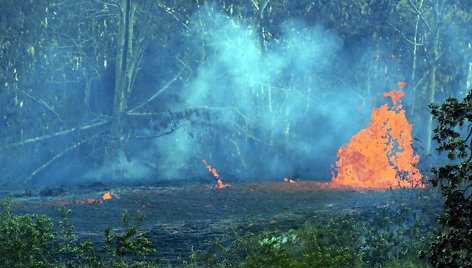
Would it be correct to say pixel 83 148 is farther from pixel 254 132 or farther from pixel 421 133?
pixel 421 133

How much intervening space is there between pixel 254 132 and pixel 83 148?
584 centimetres

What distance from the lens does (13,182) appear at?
65.5ft

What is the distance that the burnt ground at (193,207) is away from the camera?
11.2 meters

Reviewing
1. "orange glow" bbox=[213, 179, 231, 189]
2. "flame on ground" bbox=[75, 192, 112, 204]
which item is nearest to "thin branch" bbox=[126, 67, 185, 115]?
"orange glow" bbox=[213, 179, 231, 189]

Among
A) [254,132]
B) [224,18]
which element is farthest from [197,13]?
[254,132]

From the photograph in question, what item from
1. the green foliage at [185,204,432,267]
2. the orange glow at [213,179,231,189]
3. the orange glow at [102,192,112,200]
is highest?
the orange glow at [213,179,231,189]

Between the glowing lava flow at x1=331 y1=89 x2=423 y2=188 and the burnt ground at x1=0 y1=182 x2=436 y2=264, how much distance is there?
1.12 metres

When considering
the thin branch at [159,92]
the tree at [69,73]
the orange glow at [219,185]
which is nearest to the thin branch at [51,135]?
the tree at [69,73]

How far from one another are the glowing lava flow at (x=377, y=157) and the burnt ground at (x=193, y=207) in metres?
1.12

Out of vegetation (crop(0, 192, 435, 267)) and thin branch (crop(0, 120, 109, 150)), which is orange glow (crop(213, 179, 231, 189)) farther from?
vegetation (crop(0, 192, 435, 267))

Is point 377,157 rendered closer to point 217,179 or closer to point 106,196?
point 217,179

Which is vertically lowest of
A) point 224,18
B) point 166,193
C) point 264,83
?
point 166,193

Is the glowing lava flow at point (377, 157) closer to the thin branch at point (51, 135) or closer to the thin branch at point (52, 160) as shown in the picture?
the thin branch at point (51, 135)

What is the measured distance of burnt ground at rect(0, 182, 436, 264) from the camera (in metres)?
11.2
